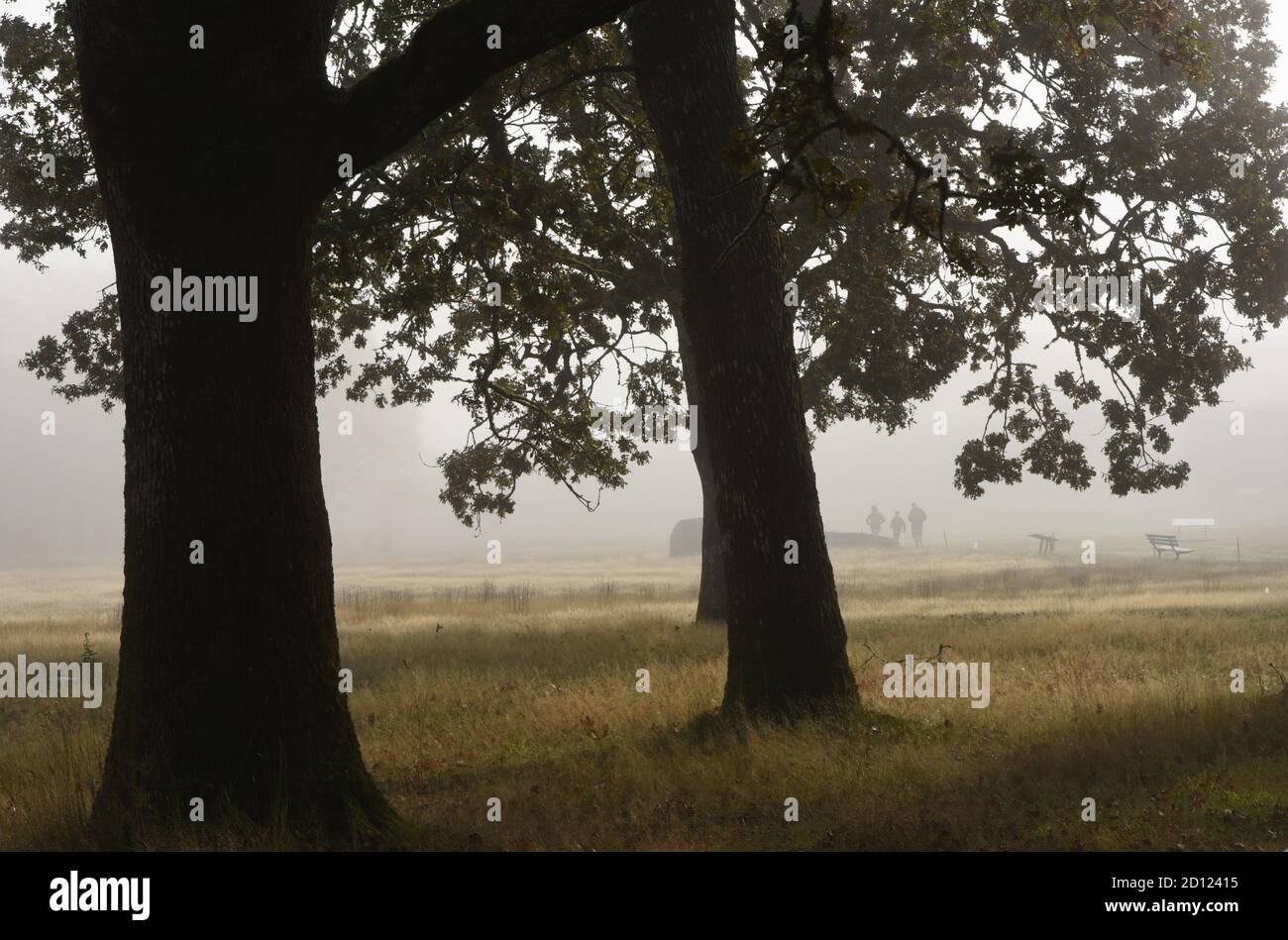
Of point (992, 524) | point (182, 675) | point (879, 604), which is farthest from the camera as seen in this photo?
point (992, 524)

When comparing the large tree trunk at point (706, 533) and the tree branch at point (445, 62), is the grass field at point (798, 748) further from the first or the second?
the tree branch at point (445, 62)

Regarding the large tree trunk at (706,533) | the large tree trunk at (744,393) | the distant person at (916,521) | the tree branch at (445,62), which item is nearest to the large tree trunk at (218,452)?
the tree branch at (445,62)

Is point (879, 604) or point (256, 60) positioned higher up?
point (256, 60)

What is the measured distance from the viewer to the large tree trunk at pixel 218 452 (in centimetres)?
629

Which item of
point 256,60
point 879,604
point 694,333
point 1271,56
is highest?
point 1271,56

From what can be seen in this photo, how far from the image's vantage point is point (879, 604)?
91.7 ft

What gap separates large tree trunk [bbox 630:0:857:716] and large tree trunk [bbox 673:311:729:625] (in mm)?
8791

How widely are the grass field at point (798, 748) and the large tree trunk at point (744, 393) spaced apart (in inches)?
25.6

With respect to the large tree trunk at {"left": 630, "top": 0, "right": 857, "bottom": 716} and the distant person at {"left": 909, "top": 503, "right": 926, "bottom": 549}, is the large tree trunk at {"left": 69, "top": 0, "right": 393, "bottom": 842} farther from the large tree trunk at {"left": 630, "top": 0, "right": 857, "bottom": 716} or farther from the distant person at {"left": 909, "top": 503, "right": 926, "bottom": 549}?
the distant person at {"left": 909, "top": 503, "right": 926, "bottom": 549}

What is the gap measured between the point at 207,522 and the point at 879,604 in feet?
76.9

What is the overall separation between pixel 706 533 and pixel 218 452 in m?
15.2

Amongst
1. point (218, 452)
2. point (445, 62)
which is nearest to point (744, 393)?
point (445, 62)
